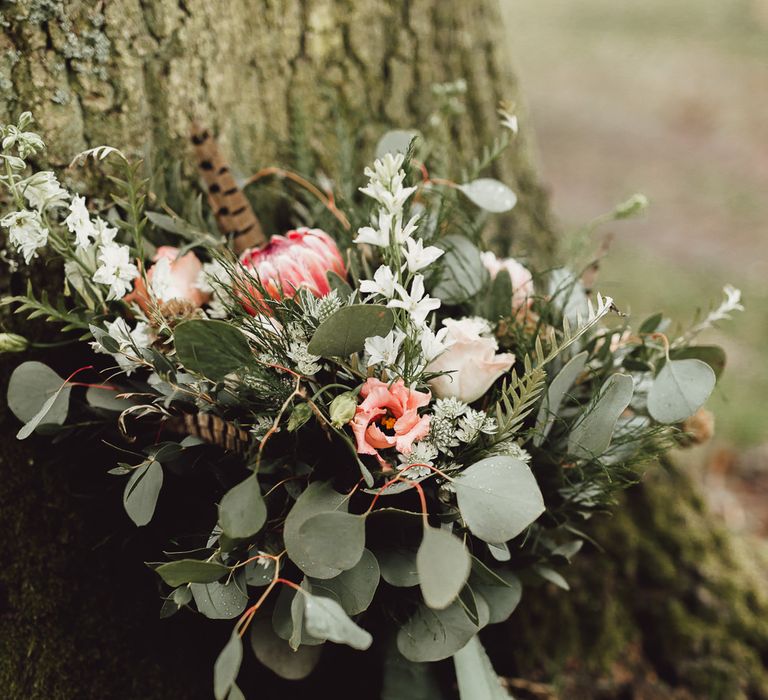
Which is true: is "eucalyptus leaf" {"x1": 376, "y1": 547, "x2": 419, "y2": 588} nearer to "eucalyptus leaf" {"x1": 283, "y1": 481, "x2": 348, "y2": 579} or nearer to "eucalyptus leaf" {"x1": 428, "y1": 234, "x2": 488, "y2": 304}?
"eucalyptus leaf" {"x1": 283, "y1": 481, "x2": 348, "y2": 579}

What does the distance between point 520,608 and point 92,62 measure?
1.20m

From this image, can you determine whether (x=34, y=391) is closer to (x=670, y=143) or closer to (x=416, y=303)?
(x=416, y=303)

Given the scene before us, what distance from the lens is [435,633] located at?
0.84 meters

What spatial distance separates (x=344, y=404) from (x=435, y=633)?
1.02 feet

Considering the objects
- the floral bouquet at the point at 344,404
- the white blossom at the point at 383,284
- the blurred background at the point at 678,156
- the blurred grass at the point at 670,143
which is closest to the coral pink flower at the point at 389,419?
the floral bouquet at the point at 344,404

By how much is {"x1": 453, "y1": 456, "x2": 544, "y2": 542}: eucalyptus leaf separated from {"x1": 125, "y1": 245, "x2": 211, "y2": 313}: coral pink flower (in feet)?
1.35

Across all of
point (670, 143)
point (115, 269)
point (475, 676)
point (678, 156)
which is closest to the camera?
point (115, 269)

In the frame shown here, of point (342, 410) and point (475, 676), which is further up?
point (342, 410)

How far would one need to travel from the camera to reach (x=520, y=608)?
4.62 feet

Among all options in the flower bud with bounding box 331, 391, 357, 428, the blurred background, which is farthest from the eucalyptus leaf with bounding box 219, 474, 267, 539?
the blurred background

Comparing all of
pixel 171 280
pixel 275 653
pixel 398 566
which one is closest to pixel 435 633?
pixel 398 566

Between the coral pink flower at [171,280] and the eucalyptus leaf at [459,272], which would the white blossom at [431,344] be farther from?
the coral pink flower at [171,280]

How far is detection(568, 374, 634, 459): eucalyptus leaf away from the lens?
2.65 ft

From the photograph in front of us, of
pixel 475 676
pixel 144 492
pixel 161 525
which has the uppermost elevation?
pixel 144 492
